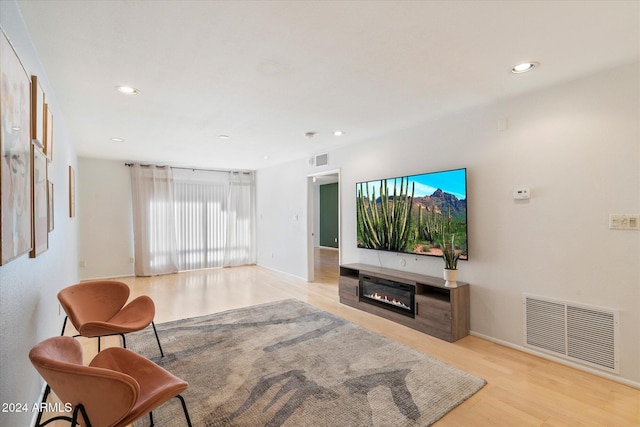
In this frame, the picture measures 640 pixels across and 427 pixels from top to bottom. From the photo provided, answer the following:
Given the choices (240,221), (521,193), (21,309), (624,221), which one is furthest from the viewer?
(240,221)

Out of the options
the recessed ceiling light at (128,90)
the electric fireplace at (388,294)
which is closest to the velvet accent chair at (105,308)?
the recessed ceiling light at (128,90)

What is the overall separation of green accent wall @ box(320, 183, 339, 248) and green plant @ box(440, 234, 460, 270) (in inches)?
293

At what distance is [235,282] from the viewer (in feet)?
19.9

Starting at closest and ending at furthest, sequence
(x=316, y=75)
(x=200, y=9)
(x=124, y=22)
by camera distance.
A: (x=200, y=9)
(x=124, y=22)
(x=316, y=75)

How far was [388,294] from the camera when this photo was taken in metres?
3.98

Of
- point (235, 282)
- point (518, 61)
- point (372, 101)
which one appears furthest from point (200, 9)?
point (235, 282)

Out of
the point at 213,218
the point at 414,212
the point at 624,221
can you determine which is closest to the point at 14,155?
the point at 414,212

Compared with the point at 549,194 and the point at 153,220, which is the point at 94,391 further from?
the point at 153,220

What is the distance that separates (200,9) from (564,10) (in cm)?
203

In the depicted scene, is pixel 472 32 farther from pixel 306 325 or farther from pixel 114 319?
pixel 114 319

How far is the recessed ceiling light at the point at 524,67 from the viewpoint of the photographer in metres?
2.38

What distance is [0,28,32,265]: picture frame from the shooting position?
1241mm

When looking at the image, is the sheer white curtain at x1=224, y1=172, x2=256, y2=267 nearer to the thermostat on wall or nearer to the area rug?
the area rug

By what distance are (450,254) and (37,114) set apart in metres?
3.64
